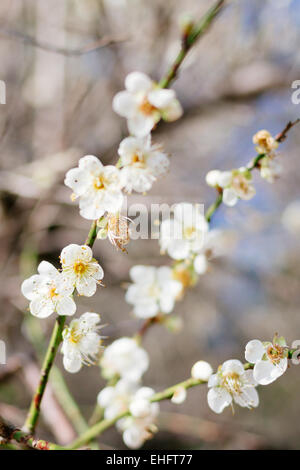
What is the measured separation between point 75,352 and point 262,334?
3.00 metres

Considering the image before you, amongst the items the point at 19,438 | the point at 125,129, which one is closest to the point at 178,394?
the point at 19,438

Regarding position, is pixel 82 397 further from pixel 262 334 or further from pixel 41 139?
pixel 41 139

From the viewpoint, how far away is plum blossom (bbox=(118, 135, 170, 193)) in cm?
60

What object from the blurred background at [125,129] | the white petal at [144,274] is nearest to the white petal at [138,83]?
the white petal at [144,274]

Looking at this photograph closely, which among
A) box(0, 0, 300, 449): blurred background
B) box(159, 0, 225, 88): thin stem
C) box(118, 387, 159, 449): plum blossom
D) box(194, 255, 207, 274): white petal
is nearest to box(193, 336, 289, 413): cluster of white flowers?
box(118, 387, 159, 449): plum blossom

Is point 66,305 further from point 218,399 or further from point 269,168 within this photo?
point 269,168

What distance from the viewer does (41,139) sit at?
2.41m

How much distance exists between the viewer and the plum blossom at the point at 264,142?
75cm

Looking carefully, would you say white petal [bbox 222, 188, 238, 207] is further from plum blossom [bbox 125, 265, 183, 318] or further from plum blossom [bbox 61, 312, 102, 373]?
plum blossom [bbox 61, 312, 102, 373]

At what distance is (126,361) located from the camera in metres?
0.99

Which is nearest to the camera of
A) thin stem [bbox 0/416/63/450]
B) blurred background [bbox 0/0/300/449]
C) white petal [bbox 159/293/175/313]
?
thin stem [bbox 0/416/63/450]

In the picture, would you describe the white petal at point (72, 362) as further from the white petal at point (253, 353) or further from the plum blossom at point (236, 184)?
the plum blossom at point (236, 184)

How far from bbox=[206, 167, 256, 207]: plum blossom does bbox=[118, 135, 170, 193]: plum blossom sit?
176mm
